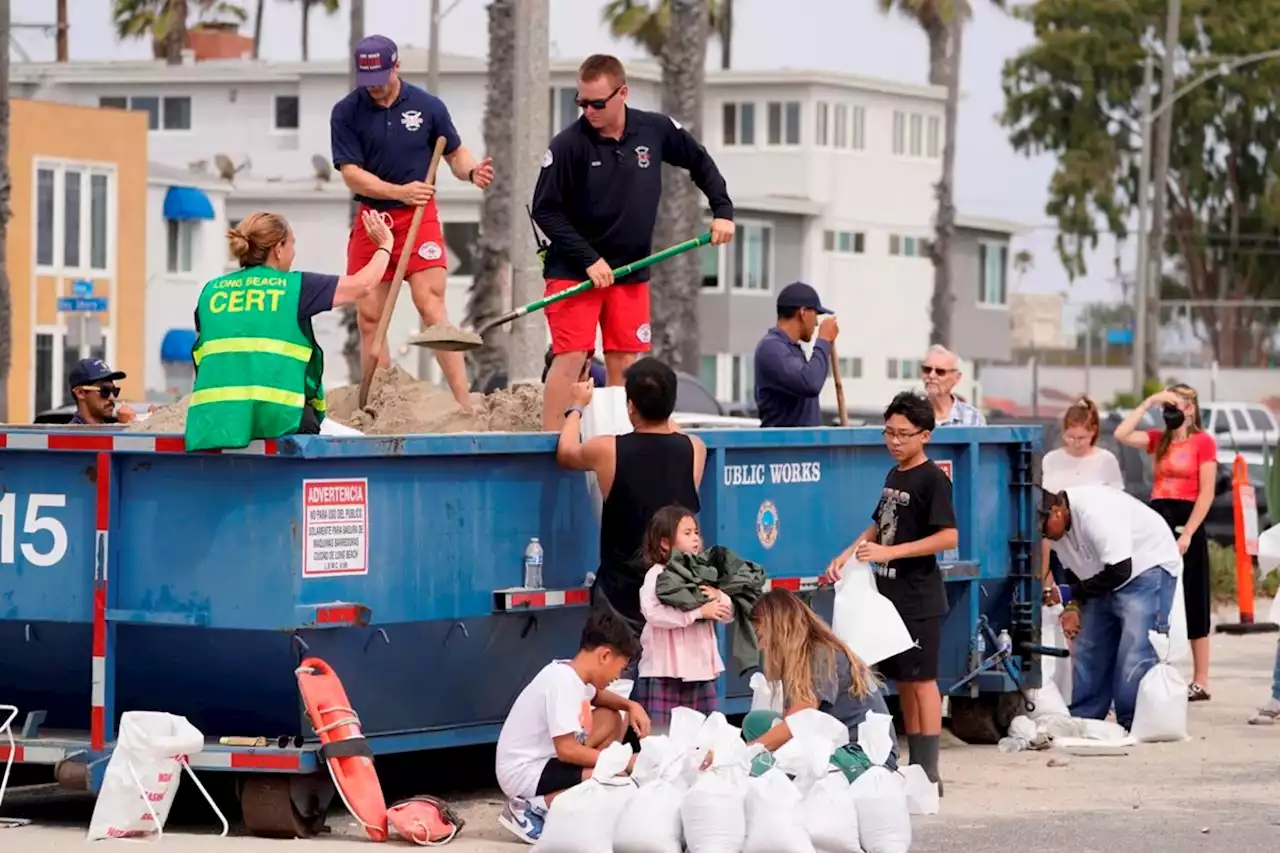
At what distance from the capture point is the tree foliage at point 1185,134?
7050 centimetres

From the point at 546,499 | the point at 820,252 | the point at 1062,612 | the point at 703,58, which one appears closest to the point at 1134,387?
the point at 820,252

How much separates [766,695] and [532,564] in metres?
1.12

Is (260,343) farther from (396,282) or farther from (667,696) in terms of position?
(396,282)

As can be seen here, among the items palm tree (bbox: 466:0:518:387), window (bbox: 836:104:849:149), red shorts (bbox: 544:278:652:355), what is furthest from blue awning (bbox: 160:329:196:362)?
red shorts (bbox: 544:278:652:355)

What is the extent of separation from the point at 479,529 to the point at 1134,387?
4253 centimetres

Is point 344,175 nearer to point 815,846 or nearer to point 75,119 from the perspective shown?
point 815,846

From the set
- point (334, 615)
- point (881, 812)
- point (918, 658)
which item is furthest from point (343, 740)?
point (918, 658)

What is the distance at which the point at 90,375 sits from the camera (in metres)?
12.6

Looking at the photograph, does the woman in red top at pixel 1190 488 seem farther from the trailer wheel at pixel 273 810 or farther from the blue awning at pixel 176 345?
the blue awning at pixel 176 345

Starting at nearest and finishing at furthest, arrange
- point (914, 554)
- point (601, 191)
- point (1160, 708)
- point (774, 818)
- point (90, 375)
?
point (774, 818) → point (914, 554) → point (601, 191) → point (90, 375) → point (1160, 708)

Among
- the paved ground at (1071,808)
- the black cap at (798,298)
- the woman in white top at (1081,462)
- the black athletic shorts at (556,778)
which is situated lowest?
the paved ground at (1071,808)

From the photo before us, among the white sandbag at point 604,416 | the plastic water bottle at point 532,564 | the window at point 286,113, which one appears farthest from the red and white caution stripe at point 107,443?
the window at point 286,113

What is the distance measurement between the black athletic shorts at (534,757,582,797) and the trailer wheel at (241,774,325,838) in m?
0.84

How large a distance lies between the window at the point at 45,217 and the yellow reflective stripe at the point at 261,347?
3749cm
